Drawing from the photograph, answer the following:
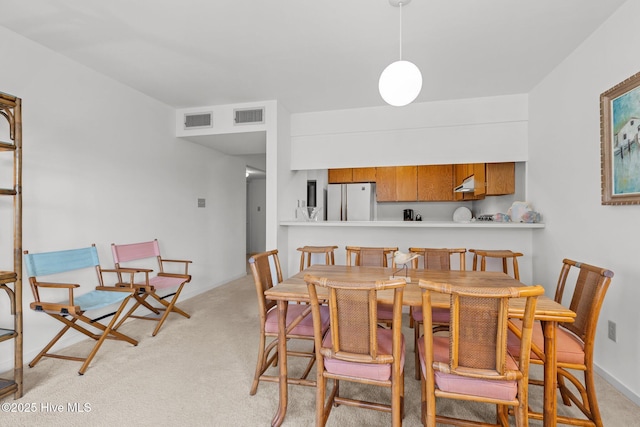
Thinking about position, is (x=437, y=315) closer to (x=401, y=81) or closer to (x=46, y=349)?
(x=401, y=81)

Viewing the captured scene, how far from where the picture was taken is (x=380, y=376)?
1.53 m

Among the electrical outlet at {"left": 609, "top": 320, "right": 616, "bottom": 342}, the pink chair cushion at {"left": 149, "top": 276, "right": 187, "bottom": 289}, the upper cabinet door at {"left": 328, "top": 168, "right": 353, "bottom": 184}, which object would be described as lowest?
the electrical outlet at {"left": 609, "top": 320, "right": 616, "bottom": 342}

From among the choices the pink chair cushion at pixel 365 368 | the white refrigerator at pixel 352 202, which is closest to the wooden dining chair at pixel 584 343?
the pink chair cushion at pixel 365 368

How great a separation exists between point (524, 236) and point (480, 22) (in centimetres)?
233

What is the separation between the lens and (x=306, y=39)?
2.48 metres

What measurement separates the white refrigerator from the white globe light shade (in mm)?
3570

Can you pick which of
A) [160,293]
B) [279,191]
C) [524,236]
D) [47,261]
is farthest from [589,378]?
[160,293]

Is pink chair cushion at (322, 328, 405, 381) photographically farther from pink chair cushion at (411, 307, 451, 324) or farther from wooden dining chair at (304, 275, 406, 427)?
pink chair cushion at (411, 307, 451, 324)

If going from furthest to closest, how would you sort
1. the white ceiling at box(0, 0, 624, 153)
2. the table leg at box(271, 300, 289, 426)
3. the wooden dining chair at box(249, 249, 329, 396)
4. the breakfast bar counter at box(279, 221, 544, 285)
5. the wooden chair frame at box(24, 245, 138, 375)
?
the breakfast bar counter at box(279, 221, 544, 285) → the wooden chair frame at box(24, 245, 138, 375) → the white ceiling at box(0, 0, 624, 153) → the wooden dining chair at box(249, 249, 329, 396) → the table leg at box(271, 300, 289, 426)

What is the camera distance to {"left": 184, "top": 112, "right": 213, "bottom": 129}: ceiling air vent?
13.3 ft

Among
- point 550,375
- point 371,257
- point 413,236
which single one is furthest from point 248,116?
point 550,375

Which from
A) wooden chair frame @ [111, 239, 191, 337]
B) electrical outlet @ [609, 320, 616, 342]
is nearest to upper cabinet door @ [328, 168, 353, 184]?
wooden chair frame @ [111, 239, 191, 337]

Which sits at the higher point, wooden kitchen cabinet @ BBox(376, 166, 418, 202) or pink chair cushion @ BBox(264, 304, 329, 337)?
wooden kitchen cabinet @ BBox(376, 166, 418, 202)

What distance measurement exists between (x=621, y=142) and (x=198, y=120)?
4085mm
